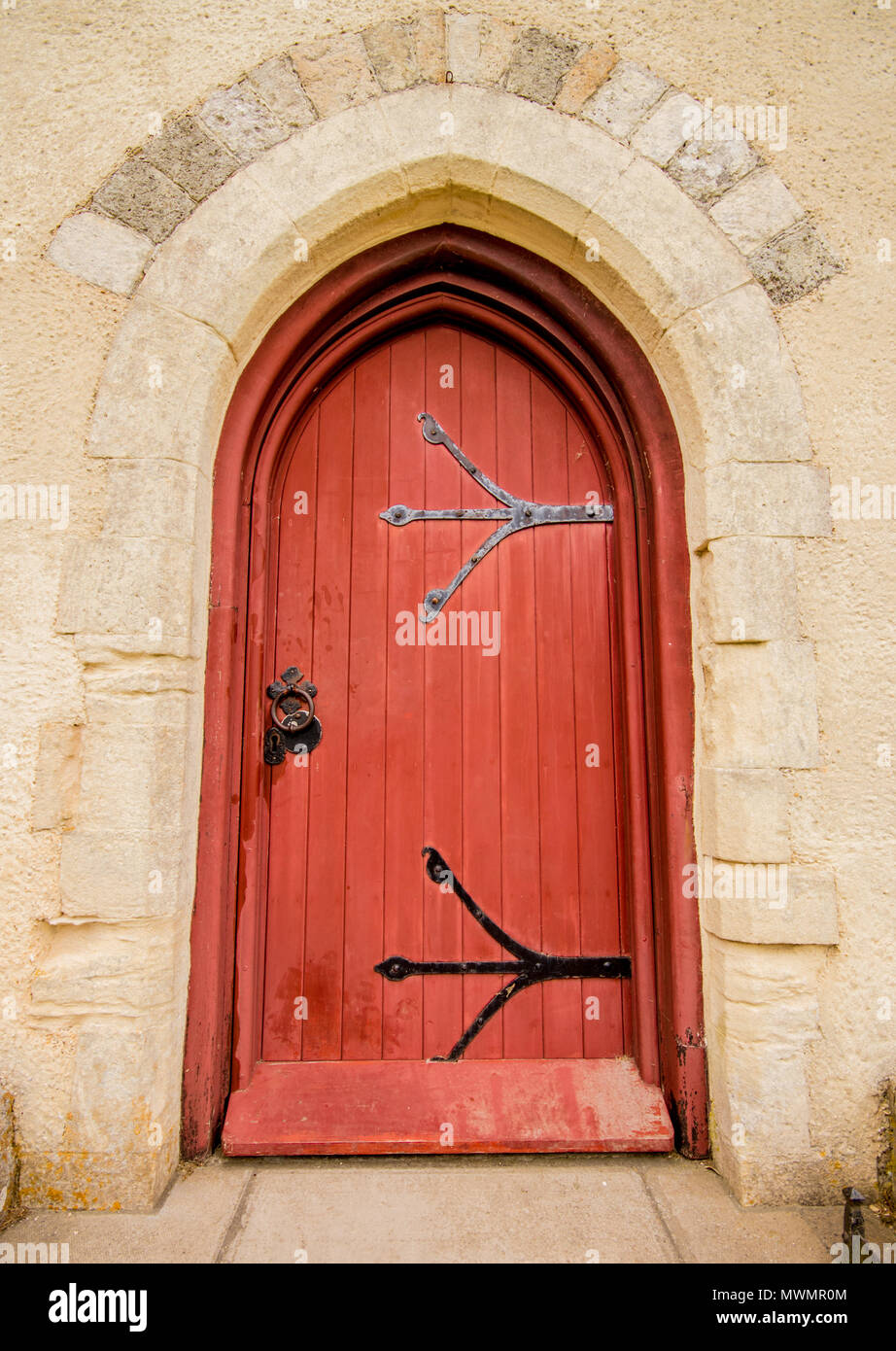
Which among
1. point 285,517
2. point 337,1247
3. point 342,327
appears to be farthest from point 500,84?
point 337,1247

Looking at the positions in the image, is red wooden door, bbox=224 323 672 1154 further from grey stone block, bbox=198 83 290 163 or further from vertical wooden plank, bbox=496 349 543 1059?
grey stone block, bbox=198 83 290 163

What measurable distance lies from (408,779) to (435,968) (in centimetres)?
57

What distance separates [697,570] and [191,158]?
1855 millimetres

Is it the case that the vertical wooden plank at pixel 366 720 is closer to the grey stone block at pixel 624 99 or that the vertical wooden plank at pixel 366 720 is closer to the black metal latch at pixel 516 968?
the black metal latch at pixel 516 968

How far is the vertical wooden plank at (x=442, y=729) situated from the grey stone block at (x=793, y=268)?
938mm

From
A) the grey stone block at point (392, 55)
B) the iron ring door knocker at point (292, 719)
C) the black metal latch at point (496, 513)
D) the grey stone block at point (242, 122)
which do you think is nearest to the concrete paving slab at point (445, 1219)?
the iron ring door knocker at point (292, 719)

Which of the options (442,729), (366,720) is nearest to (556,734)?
(442,729)

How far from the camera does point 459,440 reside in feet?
7.48

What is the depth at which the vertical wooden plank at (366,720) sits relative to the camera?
2.09 meters

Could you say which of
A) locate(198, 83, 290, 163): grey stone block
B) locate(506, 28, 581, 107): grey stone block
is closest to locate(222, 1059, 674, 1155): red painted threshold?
locate(198, 83, 290, 163): grey stone block

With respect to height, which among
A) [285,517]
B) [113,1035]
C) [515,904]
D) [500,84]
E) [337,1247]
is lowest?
[337,1247]

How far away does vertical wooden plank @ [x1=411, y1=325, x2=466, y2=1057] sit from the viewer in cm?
211

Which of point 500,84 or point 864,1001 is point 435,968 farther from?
point 500,84

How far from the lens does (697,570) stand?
2043mm
